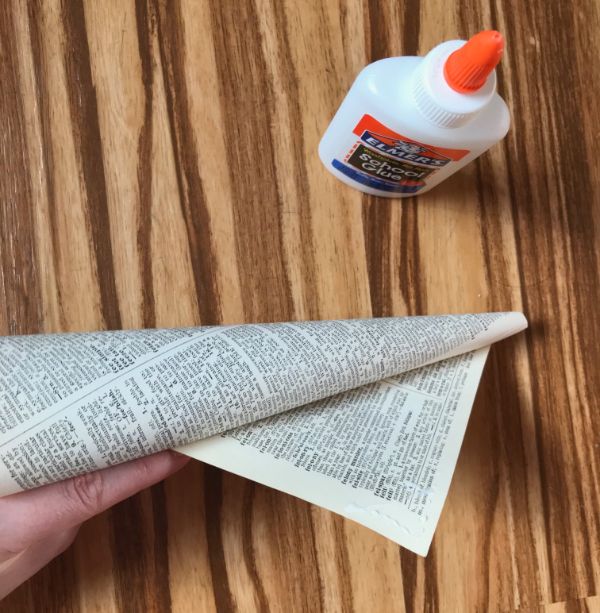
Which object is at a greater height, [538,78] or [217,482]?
[538,78]

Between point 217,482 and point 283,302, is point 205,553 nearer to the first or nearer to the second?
point 217,482

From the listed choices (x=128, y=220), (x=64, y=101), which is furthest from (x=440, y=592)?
(x=64, y=101)

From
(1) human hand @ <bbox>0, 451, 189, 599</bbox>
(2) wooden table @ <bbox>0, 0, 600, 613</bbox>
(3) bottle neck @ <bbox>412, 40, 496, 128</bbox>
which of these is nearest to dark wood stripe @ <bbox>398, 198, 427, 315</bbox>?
(2) wooden table @ <bbox>0, 0, 600, 613</bbox>

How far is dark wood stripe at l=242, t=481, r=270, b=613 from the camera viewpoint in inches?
17.4

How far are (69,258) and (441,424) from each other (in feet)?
1.01

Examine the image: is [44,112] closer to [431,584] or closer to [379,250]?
[379,250]

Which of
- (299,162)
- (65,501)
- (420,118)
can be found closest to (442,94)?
(420,118)

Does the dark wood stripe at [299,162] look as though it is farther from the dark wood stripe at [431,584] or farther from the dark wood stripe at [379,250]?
the dark wood stripe at [431,584]

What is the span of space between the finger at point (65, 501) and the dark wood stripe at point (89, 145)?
11cm

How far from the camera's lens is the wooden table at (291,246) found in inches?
16.9

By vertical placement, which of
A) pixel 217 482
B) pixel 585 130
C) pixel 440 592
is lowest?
pixel 440 592

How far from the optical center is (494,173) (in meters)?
0.47

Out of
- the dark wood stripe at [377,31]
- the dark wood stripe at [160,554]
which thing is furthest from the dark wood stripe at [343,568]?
the dark wood stripe at [377,31]

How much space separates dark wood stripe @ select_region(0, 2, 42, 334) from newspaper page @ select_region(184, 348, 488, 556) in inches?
6.6
